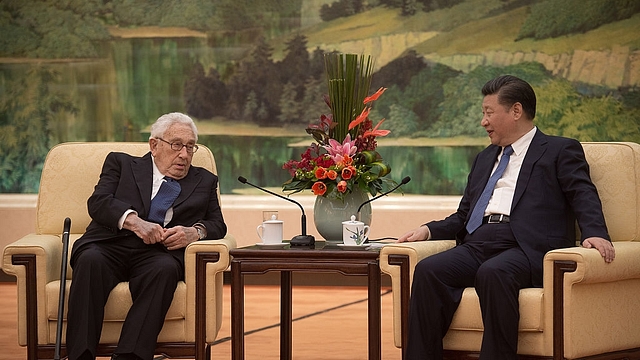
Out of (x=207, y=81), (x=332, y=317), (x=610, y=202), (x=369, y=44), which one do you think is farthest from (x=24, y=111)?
(x=610, y=202)

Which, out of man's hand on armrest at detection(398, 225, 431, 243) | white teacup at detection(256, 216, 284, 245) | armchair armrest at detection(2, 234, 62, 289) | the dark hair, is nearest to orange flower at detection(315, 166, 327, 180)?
white teacup at detection(256, 216, 284, 245)

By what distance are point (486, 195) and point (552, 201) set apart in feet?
0.94

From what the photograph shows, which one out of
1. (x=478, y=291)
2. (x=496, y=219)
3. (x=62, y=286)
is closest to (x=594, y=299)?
(x=478, y=291)

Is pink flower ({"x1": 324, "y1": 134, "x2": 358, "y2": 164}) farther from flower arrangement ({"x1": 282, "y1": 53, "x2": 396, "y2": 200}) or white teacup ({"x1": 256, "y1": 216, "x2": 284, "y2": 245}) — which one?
white teacup ({"x1": 256, "y1": 216, "x2": 284, "y2": 245})

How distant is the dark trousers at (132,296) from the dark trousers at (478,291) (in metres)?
0.98

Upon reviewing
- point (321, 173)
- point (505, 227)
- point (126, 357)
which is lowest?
point (126, 357)

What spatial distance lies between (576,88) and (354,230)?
390 cm

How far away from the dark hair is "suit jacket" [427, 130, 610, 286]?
136mm

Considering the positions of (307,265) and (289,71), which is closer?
(307,265)

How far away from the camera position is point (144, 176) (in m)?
4.22

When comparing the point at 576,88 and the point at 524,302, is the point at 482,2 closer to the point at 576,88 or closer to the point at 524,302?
the point at 576,88

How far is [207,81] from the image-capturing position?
7609 mm

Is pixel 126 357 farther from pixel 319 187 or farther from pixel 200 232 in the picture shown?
pixel 319 187

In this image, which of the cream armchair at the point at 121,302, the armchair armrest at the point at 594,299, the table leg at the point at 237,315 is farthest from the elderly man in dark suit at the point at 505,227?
the cream armchair at the point at 121,302
